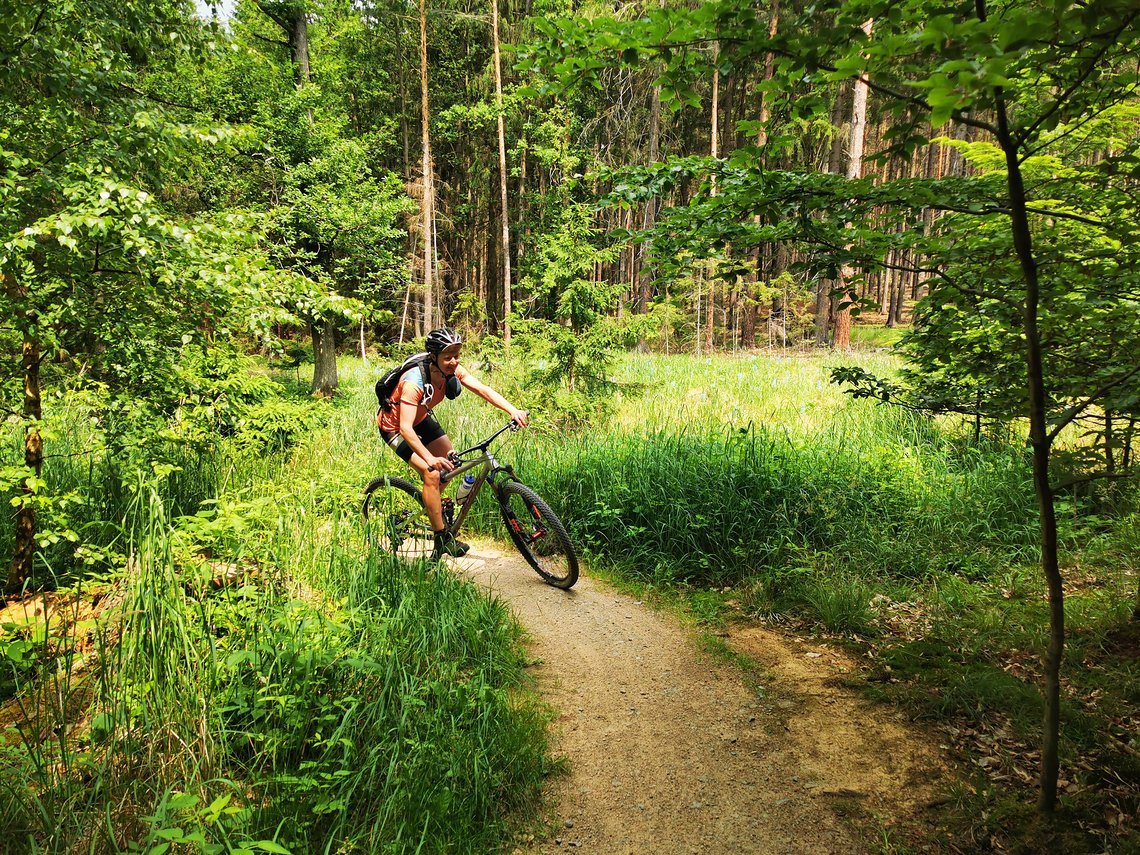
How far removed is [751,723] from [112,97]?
634cm

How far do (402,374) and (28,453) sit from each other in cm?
272

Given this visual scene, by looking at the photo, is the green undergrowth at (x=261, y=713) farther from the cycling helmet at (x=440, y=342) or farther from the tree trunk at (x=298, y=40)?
the tree trunk at (x=298, y=40)

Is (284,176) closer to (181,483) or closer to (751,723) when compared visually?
(181,483)

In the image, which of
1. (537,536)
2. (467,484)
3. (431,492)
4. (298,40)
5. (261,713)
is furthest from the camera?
(298,40)

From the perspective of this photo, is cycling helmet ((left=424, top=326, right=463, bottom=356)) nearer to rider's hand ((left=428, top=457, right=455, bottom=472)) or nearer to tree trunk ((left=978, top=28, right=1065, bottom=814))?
rider's hand ((left=428, top=457, right=455, bottom=472))

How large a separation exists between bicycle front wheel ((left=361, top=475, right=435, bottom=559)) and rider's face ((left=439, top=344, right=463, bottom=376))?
111cm

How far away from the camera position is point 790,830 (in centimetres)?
275

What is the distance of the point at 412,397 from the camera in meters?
5.07

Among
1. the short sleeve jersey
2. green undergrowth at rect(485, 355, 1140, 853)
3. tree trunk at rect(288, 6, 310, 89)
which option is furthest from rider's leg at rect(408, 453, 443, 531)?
tree trunk at rect(288, 6, 310, 89)

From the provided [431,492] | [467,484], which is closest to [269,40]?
[467,484]

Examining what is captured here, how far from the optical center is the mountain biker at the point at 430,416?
5.04 m

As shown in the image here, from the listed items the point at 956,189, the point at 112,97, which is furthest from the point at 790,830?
the point at 112,97

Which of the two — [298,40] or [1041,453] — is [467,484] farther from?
[298,40]

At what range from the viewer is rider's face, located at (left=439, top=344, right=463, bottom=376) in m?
5.08
